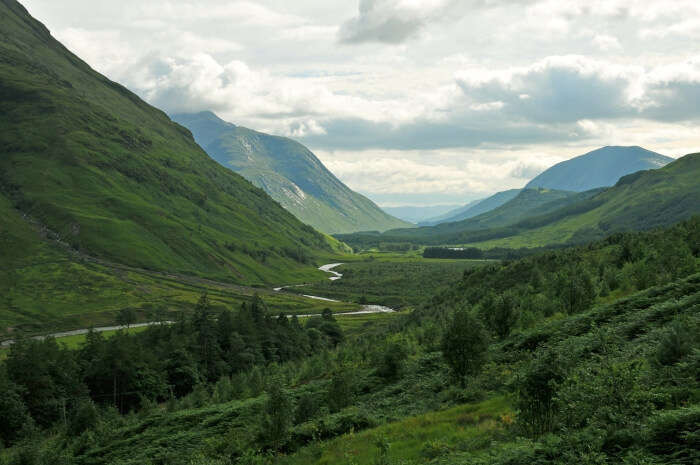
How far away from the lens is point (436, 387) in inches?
2109

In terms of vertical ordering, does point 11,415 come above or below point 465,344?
below

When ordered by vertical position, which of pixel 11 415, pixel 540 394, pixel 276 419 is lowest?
pixel 11 415

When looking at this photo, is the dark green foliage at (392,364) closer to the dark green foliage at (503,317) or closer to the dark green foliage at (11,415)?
the dark green foliage at (503,317)

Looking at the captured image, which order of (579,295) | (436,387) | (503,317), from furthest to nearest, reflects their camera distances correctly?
(579,295) → (503,317) → (436,387)

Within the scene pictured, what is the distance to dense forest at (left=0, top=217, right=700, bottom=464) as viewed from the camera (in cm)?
2420

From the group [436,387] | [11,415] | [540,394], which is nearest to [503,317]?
[436,387]

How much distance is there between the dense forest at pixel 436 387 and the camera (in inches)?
953

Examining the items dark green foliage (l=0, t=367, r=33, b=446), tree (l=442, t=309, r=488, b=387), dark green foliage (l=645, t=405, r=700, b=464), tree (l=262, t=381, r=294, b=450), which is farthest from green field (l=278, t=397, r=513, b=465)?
dark green foliage (l=0, t=367, r=33, b=446)

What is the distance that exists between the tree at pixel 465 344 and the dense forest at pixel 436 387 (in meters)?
0.13

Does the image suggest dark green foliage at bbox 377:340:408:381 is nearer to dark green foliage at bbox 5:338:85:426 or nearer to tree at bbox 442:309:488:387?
→ tree at bbox 442:309:488:387

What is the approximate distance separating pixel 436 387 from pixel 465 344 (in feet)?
28.8

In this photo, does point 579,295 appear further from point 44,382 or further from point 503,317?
point 44,382

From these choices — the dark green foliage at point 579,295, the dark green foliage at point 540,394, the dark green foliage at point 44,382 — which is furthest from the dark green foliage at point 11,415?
the dark green foliage at point 579,295

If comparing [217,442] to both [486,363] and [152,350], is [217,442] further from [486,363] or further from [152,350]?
[152,350]
